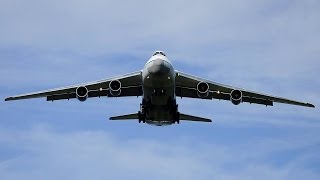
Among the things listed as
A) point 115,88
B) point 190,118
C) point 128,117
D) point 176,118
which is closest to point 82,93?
point 115,88

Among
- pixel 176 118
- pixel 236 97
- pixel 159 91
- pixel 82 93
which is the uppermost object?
pixel 159 91

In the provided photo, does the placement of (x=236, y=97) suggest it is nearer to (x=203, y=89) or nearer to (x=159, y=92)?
(x=203, y=89)

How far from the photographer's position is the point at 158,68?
3175 cm

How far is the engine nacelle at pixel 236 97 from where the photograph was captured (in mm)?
35469

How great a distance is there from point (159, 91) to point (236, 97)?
525 cm

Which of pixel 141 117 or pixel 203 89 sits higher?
pixel 203 89

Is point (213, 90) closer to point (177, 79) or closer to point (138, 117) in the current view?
point (177, 79)

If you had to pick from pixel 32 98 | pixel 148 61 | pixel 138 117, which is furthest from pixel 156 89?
pixel 32 98

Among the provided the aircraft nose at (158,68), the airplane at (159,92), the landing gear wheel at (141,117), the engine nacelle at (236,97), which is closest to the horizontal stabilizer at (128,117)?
the airplane at (159,92)

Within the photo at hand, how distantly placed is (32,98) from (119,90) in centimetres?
655

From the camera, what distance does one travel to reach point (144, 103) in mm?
35219

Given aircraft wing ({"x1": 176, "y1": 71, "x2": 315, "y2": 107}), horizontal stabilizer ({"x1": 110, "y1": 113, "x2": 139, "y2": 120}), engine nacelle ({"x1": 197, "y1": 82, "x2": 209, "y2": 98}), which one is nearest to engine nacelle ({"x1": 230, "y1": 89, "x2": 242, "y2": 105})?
aircraft wing ({"x1": 176, "y1": 71, "x2": 315, "y2": 107})

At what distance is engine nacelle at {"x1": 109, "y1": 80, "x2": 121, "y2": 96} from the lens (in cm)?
3434

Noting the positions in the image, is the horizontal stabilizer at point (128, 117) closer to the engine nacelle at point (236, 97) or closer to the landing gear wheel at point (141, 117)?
the landing gear wheel at point (141, 117)
